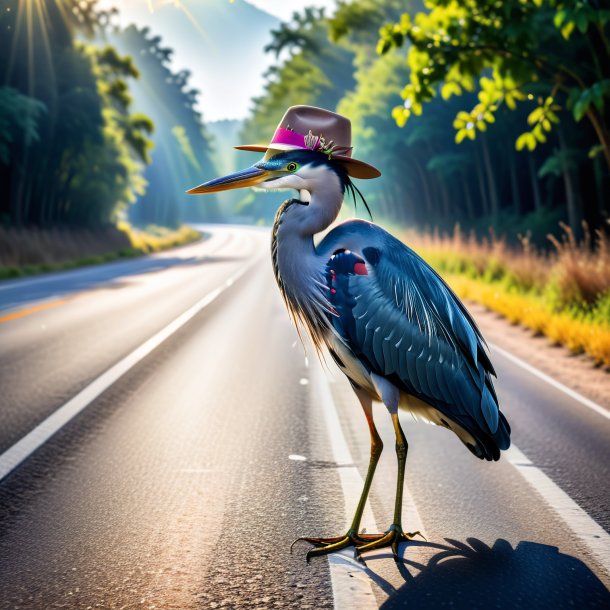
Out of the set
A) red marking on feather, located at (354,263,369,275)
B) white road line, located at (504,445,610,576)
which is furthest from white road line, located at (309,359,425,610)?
red marking on feather, located at (354,263,369,275)

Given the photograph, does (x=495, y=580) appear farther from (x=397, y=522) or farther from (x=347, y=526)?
(x=347, y=526)

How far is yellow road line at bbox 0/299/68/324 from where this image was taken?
43.0ft

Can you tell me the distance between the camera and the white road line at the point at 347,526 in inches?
118

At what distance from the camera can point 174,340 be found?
10.8 metres

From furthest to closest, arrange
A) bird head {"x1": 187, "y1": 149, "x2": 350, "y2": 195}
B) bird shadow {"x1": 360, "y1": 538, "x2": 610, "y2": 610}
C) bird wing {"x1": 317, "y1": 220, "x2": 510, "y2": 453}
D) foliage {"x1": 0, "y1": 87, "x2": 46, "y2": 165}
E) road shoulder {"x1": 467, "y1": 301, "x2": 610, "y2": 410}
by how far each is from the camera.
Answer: foliage {"x1": 0, "y1": 87, "x2": 46, "y2": 165} → road shoulder {"x1": 467, "y1": 301, "x2": 610, "y2": 410} → bird wing {"x1": 317, "y1": 220, "x2": 510, "y2": 453} → bird head {"x1": 187, "y1": 149, "x2": 350, "y2": 195} → bird shadow {"x1": 360, "y1": 538, "x2": 610, "y2": 610}

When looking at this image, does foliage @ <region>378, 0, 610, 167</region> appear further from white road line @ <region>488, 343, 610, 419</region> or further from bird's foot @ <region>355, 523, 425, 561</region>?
bird's foot @ <region>355, 523, 425, 561</region>

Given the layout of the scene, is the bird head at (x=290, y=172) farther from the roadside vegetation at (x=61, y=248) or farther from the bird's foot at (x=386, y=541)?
the roadside vegetation at (x=61, y=248)

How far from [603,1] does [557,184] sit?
27820 millimetres

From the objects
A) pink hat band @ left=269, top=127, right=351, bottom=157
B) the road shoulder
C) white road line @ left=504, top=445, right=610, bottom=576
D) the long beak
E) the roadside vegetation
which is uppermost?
pink hat band @ left=269, top=127, right=351, bottom=157

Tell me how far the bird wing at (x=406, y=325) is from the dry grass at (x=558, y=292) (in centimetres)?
609

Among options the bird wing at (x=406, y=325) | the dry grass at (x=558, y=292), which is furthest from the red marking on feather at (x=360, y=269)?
the dry grass at (x=558, y=292)

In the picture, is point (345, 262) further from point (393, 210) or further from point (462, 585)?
point (393, 210)

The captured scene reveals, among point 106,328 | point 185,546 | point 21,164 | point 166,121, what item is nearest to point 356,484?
point 185,546

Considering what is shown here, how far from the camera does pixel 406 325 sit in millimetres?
3273
